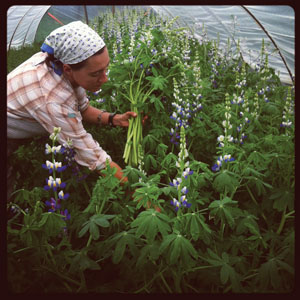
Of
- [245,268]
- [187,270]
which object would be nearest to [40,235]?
[187,270]

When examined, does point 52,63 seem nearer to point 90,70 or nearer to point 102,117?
point 90,70

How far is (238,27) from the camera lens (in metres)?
4.24

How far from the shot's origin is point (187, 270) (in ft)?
4.11

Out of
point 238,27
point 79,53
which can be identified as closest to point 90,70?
point 79,53

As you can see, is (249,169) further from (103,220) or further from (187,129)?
(103,220)

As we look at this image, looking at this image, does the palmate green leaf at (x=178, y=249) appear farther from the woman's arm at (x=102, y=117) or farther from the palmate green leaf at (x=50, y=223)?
the woman's arm at (x=102, y=117)

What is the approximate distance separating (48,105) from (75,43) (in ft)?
1.07

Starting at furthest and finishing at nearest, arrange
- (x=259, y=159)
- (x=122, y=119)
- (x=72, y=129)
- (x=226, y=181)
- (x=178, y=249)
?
(x=122, y=119) → (x=259, y=159) → (x=72, y=129) → (x=226, y=181) → (x=178, y=249)

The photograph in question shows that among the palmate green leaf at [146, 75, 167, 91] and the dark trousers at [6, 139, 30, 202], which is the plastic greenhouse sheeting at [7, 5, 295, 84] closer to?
the palmate green leaf at [146, 75, 167, 91]

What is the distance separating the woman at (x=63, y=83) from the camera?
1409 mm

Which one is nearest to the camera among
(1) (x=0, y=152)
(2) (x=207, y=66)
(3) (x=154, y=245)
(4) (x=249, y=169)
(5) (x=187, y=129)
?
(1) (x=0, y=152)

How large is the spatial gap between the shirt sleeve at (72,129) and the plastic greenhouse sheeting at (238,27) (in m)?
2.26

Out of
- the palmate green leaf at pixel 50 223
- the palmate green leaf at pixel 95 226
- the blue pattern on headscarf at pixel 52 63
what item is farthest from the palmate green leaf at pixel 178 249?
the blue pattern on headscarf at pixel 52 63

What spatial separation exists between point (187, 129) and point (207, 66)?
137 cm
